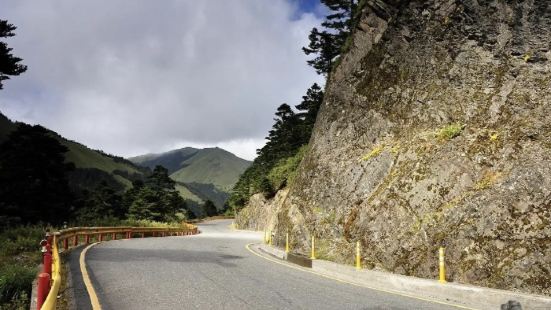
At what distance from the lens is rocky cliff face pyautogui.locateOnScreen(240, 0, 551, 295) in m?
11.6

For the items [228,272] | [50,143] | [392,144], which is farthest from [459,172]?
[50,143]

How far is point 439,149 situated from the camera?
1555cm

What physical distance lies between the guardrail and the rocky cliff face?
9.66 meters

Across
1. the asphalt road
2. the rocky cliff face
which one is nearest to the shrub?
the asphalt road

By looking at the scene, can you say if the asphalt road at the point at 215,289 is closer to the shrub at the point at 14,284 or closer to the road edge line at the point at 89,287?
the road edge line at the point at 89,287

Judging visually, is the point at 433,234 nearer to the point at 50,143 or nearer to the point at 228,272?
the point at 228,272

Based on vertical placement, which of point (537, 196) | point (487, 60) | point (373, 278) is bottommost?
point (373, 278)

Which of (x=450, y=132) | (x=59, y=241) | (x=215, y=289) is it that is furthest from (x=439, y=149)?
(x=59, y=241)

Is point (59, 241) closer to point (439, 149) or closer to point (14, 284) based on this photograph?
point (14, 284)

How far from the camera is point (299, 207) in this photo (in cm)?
2167

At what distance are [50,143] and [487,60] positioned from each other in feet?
103

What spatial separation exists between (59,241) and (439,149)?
50.2ft

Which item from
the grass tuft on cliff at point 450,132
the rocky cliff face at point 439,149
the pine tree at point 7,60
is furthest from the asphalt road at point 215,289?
the pine tree at point 7,60

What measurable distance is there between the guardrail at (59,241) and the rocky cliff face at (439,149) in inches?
380
